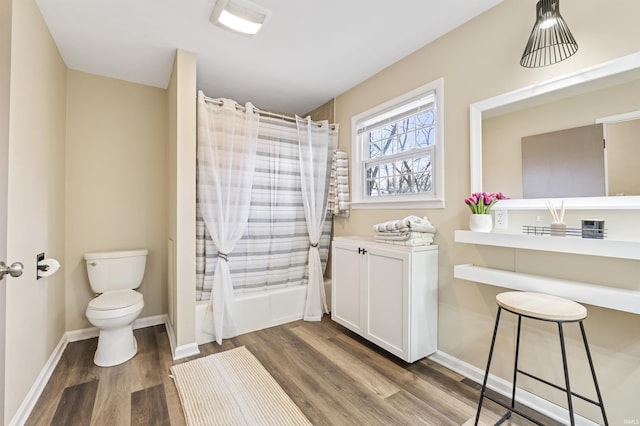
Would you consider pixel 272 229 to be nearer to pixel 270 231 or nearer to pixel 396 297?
pixel 270 231

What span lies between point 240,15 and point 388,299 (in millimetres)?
2217

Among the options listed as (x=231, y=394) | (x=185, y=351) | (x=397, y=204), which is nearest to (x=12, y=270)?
(x=231, y=394)

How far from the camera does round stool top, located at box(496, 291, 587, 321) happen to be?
122 centimetres

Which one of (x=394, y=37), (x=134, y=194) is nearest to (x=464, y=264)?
(x=394, y=37)

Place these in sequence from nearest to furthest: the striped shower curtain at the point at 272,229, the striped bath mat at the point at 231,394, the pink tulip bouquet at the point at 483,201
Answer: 1. the striped bath mat at the point at 231,394
2. the pink tulip bouquet at the point at 483,201
3. the striped shower curtain at the point at 272,229

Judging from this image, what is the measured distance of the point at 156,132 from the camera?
294cm

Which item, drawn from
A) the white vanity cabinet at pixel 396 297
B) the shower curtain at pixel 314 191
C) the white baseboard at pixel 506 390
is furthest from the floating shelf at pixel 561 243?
the shower curtain at pixel 314 191

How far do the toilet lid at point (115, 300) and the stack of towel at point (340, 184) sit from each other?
198cm

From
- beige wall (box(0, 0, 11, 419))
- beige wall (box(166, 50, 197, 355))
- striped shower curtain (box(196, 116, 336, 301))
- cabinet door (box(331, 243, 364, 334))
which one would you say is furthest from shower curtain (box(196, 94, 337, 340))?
beige wall (box(0, 0, 11, 419))

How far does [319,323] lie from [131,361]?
162 centimetres

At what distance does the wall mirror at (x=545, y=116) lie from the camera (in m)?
1.36

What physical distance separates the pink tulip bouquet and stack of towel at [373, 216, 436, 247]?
14.7 inches

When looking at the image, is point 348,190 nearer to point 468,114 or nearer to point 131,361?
point 468,114

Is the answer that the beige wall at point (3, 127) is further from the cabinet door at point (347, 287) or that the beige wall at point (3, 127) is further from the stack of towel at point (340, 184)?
the stack of towel at point (340, 184)
